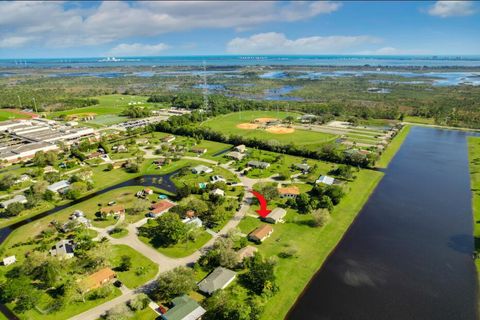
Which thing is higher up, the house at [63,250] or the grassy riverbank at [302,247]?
the house at [63,250]

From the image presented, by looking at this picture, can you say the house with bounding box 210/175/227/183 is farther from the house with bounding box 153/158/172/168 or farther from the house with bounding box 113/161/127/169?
the house with bounding box 113/161/127/169

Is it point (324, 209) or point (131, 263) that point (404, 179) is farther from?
point (131, 263)

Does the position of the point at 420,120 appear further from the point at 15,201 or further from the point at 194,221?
the point at 15,201

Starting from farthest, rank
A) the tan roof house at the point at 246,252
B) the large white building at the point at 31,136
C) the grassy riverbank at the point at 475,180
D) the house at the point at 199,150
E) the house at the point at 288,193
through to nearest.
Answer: the house at the point at 199,150
the large white building at the point at 31,136
the house at the point at 288,193
the grassy riverbank at the point at 475,180
the tan roof house at the point at 246,252

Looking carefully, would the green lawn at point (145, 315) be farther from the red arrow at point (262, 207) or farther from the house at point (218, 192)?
the house at point (218, 192)

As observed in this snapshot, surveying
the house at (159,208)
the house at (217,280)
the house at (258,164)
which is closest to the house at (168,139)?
the house at (258,164)

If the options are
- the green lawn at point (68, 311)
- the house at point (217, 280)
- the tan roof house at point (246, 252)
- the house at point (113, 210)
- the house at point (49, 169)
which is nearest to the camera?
the green lawn at point (68, 311)
